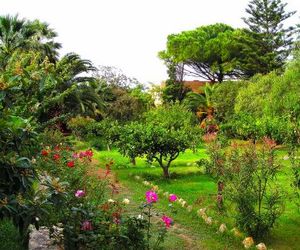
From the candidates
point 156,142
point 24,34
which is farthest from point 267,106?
point 24,34

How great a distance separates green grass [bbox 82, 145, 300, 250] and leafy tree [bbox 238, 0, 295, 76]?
2239 centimetres

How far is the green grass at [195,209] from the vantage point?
6727 millimetres

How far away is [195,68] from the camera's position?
147 feet

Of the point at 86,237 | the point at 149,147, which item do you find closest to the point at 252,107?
the point at 149,147

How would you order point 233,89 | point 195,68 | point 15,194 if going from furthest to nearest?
point 195,68 → point 233,89 → point 15,194

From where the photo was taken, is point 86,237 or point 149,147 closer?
point 86,237

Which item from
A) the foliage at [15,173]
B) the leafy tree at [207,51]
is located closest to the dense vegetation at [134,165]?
the foliage at [15,173]

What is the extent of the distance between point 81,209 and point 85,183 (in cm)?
166

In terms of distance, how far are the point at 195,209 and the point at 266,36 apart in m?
28.7

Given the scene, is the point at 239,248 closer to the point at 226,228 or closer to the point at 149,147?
the point at 226,228

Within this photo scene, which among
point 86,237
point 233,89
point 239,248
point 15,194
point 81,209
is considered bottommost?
point 239,248

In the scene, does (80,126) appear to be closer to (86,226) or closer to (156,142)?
(156,142)

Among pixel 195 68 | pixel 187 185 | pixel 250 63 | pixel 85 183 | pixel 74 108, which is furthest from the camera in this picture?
pixel 195 68

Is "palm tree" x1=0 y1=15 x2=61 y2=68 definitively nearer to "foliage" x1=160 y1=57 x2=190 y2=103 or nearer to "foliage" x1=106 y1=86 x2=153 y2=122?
"foliage" x1=106 y1=86 x2=153 y2=122
